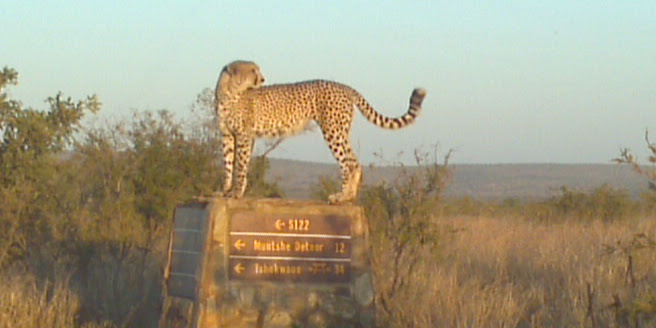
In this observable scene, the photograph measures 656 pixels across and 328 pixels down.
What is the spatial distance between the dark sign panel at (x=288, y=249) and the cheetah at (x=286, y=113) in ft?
2.85

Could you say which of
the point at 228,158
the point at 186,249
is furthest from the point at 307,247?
the point at 228,158

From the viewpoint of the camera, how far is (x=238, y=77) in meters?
10.1

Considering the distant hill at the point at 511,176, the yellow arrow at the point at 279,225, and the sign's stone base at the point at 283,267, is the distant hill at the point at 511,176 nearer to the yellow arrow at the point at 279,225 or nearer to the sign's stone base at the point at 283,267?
the sign's stone base at the point at 283,267

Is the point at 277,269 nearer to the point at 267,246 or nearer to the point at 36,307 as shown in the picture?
the point at 267,246

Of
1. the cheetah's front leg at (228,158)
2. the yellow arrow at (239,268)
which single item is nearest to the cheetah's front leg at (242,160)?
the cheetah's front leg at (228,158)

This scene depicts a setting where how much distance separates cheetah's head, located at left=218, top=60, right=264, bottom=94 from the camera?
1003 cm

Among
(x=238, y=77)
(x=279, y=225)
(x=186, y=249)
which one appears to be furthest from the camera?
(x=238, y=77)

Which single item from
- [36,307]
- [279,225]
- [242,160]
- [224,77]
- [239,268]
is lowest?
[36,307]

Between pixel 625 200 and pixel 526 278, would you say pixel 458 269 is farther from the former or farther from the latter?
pixel 625 200

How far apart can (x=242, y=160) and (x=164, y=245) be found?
4.67 metres

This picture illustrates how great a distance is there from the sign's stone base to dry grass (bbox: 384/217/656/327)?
2.55 ft

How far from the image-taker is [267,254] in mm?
8867

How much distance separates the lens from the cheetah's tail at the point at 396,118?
1009 cm

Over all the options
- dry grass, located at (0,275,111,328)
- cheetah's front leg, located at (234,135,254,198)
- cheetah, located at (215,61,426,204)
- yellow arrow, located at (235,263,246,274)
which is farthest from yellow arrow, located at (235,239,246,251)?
dry grass, located at (0,275,111,328)
